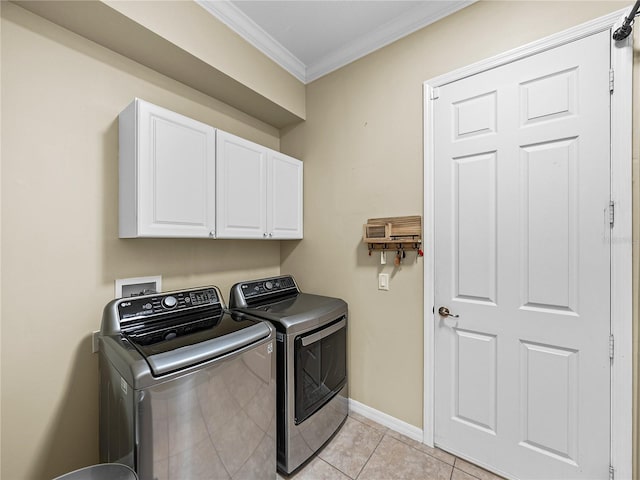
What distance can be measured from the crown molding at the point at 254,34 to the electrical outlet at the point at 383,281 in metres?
1.88

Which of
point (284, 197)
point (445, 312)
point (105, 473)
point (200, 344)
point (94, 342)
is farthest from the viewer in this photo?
point (284, 197)

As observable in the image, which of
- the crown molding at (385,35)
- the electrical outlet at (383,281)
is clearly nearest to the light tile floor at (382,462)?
the electrical outlet at (383,281)

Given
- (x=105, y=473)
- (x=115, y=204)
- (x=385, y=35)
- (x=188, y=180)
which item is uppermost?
(x=385, y=35)

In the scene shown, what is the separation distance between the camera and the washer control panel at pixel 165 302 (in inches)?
54.1

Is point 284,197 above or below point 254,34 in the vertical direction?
below

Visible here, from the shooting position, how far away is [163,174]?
149 cm

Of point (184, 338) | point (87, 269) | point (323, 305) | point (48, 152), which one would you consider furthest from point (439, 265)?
point (48, 152)

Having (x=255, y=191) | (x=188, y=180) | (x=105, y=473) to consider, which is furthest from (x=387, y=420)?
(x=188, y=180)

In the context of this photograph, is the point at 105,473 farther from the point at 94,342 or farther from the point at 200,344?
the point at 94,342

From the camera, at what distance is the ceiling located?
1.74 metres

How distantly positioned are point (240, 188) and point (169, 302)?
2.83 ft

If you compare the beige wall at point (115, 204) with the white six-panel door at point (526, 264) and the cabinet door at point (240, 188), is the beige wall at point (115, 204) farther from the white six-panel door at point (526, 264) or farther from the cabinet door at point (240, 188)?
the cabinet door at point (240, 188)

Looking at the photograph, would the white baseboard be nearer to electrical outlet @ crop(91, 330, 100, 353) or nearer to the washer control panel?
the washer control panel

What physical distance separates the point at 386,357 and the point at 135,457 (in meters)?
1.55
